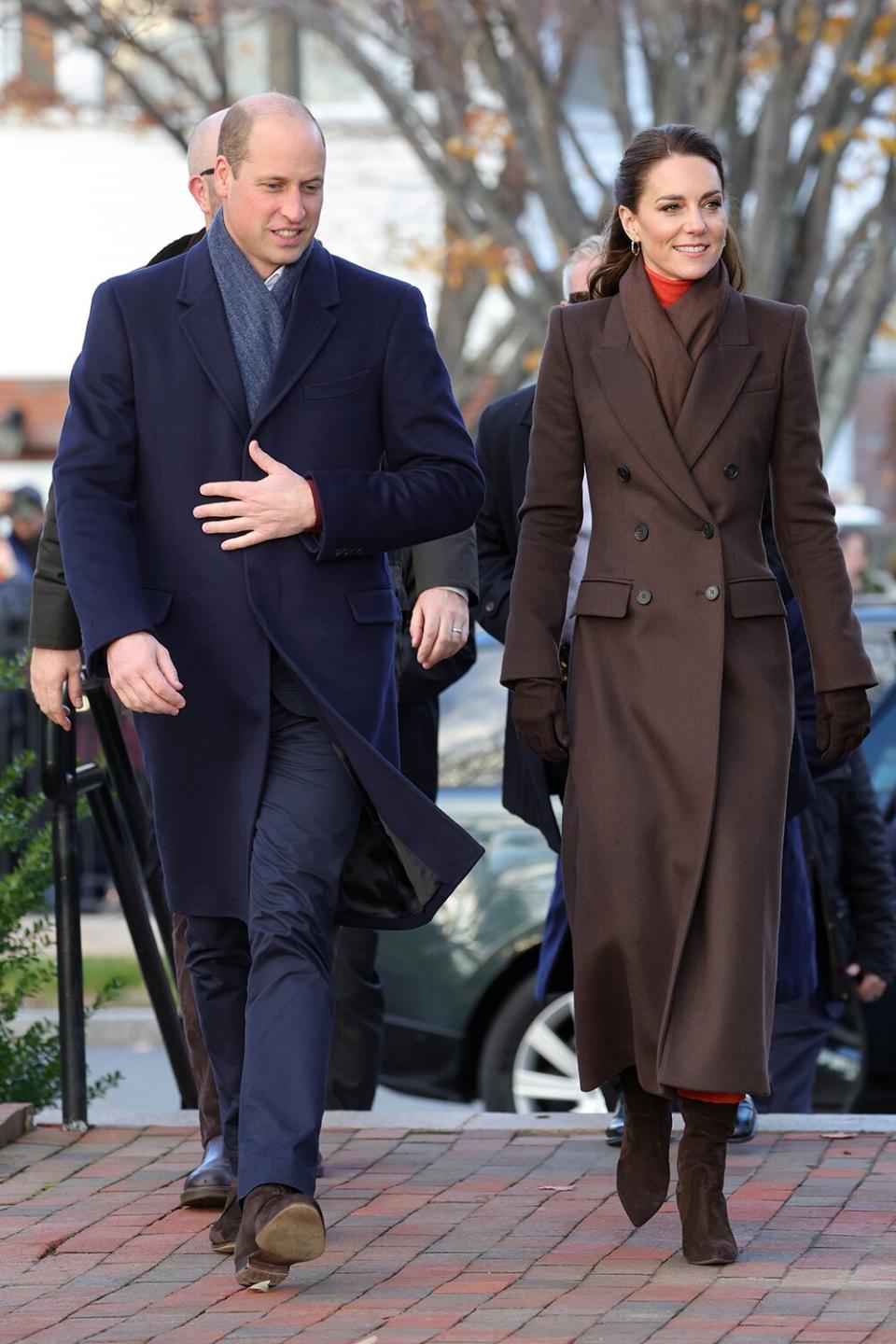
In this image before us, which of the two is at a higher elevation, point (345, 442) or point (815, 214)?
point (815, 214)

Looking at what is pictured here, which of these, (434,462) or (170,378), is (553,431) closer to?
(434,462)

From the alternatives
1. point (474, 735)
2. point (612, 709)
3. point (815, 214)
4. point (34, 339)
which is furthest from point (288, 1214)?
point (34, 339)

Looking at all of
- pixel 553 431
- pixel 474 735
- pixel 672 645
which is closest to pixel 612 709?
pixel 672 645

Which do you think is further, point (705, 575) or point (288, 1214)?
point (705, 575)

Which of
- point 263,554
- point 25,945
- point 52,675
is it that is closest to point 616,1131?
point 25,945

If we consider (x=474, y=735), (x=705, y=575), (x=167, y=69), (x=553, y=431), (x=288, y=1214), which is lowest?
(x=288, y=1214)

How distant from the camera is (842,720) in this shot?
188 inches

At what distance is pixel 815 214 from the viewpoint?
13.3 meters

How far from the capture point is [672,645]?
4.69 meters

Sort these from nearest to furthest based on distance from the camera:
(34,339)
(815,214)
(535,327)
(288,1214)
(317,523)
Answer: (288,1214), (317,523), (815,214), (535,327), (34,339)

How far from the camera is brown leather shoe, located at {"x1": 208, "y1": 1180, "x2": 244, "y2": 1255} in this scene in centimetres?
A: 480

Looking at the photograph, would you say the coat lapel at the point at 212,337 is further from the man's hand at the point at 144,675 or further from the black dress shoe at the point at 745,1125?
the black dress shoe at the point at 745,1125

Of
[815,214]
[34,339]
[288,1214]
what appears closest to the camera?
[288,1214]

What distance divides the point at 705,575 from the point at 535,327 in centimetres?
974
